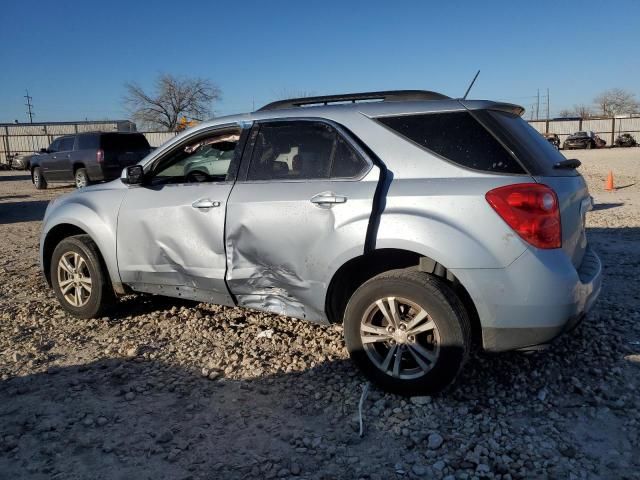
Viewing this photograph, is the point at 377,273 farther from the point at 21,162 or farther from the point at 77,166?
the point at 21,162

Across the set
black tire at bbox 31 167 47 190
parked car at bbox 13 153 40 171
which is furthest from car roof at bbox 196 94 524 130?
parked car at bbox 13 153 40 171

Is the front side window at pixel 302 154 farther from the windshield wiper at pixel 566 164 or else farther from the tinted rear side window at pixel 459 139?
the windshield wiper at pixel 566 164

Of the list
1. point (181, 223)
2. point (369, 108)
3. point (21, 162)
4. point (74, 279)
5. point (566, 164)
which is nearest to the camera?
point (566, 164)

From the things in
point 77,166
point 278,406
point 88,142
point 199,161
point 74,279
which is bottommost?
point 278,406

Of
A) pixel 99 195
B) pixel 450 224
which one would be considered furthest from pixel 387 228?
pixel 99 195

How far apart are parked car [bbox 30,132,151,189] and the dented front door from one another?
1220cm

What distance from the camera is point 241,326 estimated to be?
4.65 metres

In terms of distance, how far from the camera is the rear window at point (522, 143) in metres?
3.14

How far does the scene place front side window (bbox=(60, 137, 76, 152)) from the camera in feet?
56.0

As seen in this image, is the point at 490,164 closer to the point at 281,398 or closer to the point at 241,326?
the point at 281,398

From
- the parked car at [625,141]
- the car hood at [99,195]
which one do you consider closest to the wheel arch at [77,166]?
the car hood at [99,195]

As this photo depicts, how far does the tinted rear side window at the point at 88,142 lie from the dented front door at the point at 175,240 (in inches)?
505

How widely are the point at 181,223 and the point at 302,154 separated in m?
1.10

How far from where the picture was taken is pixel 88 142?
16.3 meters
